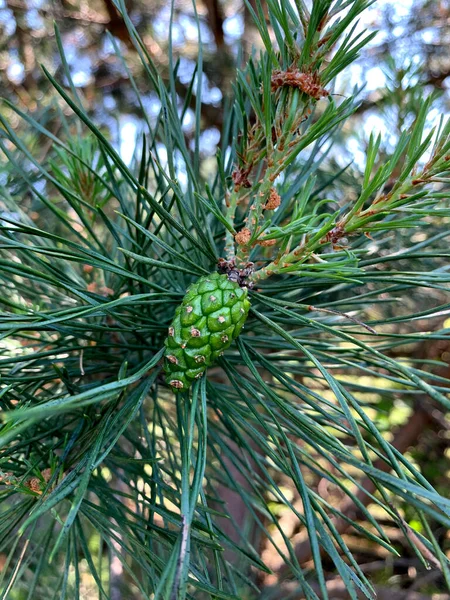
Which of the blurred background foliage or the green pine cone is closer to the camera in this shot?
the green pine cone

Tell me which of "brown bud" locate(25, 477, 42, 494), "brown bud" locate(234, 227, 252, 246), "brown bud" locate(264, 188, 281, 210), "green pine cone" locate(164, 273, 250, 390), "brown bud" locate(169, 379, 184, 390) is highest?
"brown bud" locate(264, 188, 281, 210)

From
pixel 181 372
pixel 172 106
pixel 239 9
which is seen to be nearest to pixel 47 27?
pixel 239 9

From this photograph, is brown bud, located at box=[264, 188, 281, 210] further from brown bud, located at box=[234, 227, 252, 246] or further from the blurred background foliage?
the blurred background foliage

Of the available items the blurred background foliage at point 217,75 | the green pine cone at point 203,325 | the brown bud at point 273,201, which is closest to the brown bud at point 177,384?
the green pine cone at point 203,325

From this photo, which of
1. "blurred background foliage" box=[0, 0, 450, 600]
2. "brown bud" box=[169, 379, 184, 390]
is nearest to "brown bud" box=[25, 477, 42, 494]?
"brown bud" box=[169, 379, 184, 390]

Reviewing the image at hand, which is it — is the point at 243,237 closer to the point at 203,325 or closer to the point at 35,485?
the point at 203,325

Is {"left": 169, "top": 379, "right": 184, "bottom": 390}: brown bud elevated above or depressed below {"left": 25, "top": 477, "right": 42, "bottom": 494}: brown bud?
above

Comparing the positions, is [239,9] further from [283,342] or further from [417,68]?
[283,342]

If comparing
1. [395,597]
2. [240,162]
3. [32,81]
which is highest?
[32,81]
